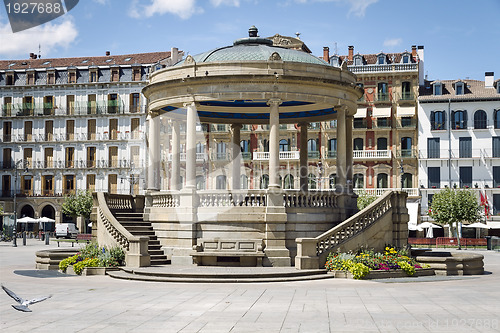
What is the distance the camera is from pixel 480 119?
261ft

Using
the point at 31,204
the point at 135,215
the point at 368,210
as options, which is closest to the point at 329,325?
the point at 368,210

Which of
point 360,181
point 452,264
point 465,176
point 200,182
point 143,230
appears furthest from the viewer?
point 200,182

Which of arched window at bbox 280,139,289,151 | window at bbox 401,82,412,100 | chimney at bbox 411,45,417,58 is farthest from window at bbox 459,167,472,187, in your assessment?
arched window at bbox 280,139,289,151

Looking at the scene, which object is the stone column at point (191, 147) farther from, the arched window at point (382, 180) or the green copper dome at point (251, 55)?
the arched window at point (382, 180)

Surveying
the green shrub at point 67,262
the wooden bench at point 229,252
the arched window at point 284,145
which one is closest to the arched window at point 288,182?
the arched window at point 284,145

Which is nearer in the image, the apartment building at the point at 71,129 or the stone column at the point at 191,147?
the stone column at the point at 191,147

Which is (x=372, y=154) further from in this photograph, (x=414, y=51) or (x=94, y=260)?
(x=94, y=260)

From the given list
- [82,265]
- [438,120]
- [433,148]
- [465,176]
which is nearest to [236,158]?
[82,265]

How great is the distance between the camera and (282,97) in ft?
92.3

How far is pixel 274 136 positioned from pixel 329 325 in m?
13.9

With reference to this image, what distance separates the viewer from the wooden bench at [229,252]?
2691 centimetres

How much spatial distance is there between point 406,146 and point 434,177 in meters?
4.83

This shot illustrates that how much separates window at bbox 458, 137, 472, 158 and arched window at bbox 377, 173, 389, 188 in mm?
9008

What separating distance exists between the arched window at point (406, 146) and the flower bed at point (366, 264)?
2153 inches
